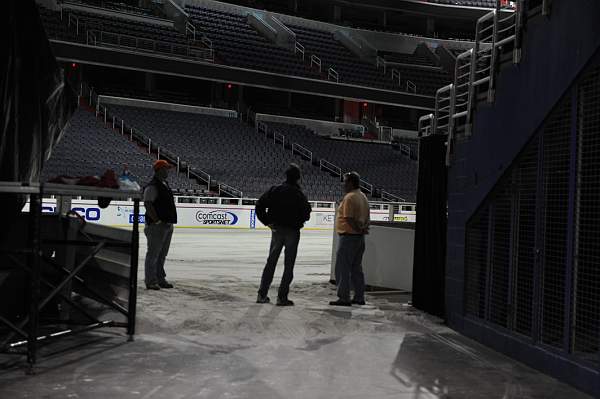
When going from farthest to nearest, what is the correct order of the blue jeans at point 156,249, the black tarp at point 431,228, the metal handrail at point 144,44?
the metal handrail at point 144,44, the blue jeans at point 156,249, the black tarp at point 431,228

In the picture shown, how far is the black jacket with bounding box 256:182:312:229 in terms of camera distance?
767 centimetres

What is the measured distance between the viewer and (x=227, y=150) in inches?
1213

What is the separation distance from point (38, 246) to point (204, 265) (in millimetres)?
7603

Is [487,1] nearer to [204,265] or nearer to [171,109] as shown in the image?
[171,109]

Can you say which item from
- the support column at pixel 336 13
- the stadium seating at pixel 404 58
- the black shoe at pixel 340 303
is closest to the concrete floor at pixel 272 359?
the black shoe at pixel 340 303

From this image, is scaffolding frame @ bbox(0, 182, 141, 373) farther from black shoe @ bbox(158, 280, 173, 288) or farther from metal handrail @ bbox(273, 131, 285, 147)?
metal handrail @ bbox(273, 131, 285, 147)

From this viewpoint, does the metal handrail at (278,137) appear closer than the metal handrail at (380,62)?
Yes

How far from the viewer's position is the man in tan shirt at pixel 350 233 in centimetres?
786

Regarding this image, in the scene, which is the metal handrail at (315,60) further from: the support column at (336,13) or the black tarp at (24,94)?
the black tarp at (24,94)

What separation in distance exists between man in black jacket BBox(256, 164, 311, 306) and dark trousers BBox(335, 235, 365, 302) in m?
0.55

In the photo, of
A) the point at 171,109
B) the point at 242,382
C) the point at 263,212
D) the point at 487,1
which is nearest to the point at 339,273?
the point at 263,212

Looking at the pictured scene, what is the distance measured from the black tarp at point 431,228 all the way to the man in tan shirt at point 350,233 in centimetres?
64

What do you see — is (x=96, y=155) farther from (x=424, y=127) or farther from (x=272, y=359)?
(x=272, y=359)

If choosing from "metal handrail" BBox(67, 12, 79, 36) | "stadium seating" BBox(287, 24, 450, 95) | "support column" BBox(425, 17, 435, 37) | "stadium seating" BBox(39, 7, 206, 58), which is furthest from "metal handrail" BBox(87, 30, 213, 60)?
"support column" BBox(425, 17, 435, 37)
